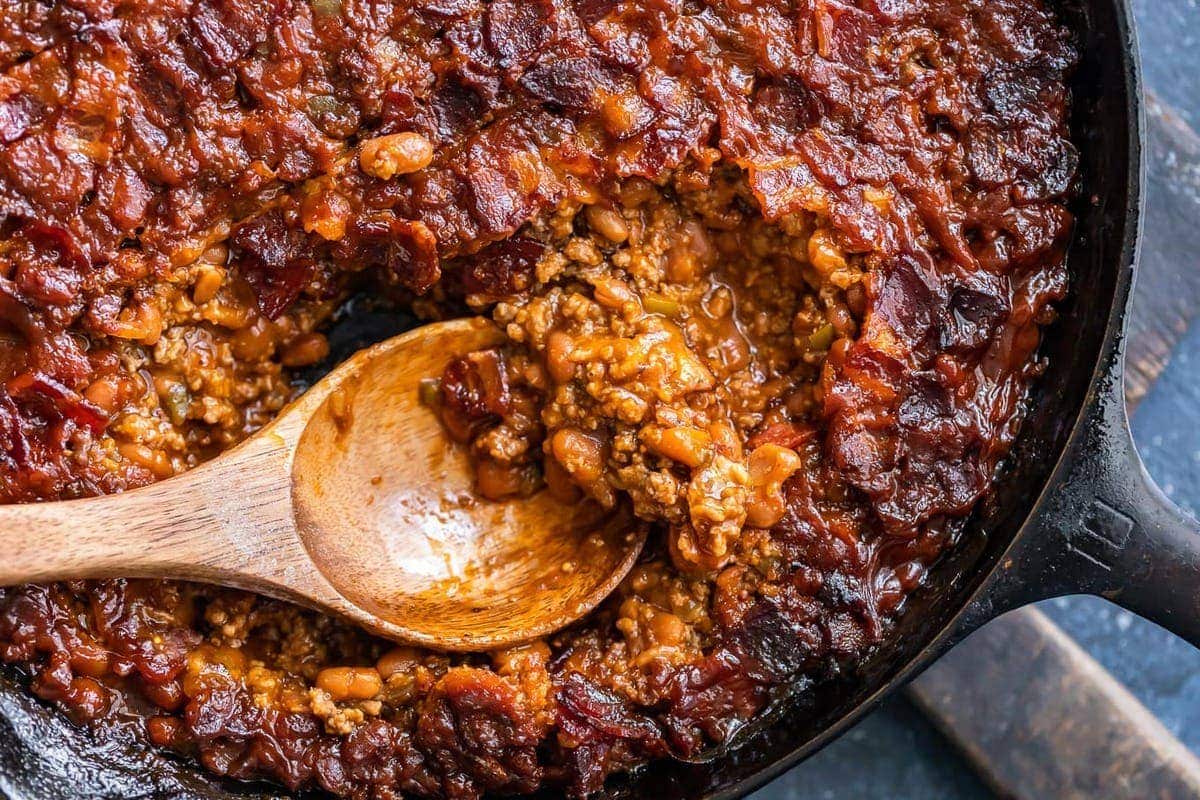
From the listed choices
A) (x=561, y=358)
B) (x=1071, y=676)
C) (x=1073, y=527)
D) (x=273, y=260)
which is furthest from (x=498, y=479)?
(x=1071, y=676)

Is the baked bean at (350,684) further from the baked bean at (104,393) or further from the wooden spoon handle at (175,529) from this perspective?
the baked bean at (104,393)

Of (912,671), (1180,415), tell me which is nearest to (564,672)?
(912,671)

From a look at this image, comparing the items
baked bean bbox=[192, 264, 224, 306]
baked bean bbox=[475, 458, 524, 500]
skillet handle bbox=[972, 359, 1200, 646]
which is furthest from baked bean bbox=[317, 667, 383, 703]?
skillet handle bbox=[972, 359, 1200, 646]

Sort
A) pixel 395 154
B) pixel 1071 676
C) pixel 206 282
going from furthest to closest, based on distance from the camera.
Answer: pixel 1071 676 → pixel 206 282 → pixel 395 154

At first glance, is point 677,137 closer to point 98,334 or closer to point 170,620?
point 98,334

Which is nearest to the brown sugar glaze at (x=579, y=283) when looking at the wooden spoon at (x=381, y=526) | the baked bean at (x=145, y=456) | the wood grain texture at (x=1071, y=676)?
the baked bean at (x=145, y=456)

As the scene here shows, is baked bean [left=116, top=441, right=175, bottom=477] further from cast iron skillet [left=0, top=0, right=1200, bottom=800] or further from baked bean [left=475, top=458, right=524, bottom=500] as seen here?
baked bean [left=475, top=458, right=524, bottom=500]

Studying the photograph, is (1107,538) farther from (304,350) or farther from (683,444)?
(304,350)
